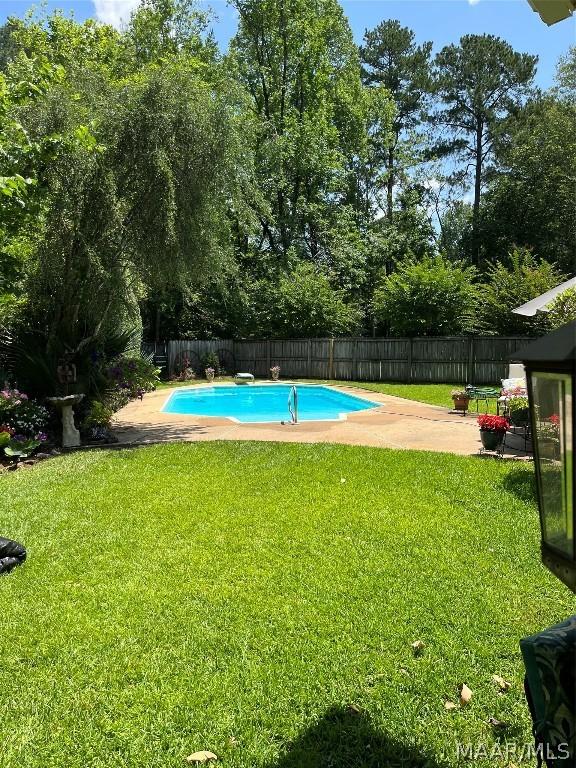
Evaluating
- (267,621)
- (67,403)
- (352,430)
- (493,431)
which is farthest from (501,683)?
(67,403)

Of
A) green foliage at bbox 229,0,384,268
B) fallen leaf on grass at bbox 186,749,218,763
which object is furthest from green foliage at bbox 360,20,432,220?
fallen leaf on grass at bbox 186,749,218,763

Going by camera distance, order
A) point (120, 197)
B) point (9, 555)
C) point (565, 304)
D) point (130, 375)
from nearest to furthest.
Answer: point (9, 555) → point (565, 304) → point (120, 197) → point (130, 375)

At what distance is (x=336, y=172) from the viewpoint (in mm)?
26219

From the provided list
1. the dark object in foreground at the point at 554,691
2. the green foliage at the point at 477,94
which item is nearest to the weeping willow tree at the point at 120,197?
the dark object in foreground at the point at 554,691

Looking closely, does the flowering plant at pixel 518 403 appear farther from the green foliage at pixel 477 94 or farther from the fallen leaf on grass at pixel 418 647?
the green foliage at pixel 477 94

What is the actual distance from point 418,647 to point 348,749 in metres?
0.75

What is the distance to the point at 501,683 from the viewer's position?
235 centimetres

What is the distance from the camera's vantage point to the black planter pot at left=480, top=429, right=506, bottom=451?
6777 millimetres

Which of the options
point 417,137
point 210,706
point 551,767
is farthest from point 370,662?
point 417,137

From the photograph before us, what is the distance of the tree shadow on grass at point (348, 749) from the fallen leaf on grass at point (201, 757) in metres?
0.22

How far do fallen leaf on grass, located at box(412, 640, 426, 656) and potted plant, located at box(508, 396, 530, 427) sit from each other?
5262 millimetres

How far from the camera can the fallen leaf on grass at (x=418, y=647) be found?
262cm

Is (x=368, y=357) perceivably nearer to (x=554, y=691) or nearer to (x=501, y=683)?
(x=501, y=683)

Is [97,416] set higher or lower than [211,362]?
lower
